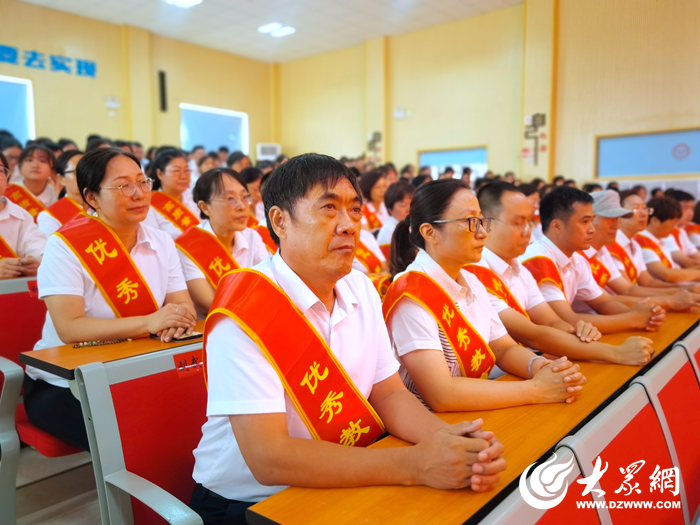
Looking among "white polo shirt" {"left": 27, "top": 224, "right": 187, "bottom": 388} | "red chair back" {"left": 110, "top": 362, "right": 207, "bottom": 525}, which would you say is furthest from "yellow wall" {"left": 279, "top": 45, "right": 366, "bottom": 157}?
"red chair back" {"left": 110, "top": 362, "right": 207, "bottom": 525}

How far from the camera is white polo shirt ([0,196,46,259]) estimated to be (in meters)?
2.58

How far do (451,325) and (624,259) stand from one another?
252cm

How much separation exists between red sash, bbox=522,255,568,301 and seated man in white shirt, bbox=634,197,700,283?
1979 millimetres

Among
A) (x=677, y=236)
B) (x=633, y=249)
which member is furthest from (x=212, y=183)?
(x=677, y=236)

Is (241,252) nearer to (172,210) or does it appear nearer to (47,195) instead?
(172,210)

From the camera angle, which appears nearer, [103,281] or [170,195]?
[103,281]

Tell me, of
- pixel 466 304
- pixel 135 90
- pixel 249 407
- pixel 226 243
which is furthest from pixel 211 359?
pixel 135 90

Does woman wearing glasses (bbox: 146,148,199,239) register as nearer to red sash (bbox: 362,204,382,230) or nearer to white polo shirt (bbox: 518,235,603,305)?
red sash (bbox: 362,204,382,230)

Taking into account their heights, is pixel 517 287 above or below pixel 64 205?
below

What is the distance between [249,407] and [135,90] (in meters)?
9.69

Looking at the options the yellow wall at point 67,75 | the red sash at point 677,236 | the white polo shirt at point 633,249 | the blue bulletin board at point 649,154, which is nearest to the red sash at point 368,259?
the white polo shirt at point 633,249

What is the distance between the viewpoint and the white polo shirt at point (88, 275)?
1.74 metres

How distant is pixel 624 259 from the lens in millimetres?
3500

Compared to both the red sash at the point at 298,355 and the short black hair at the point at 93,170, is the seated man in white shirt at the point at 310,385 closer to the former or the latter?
the red sash at the point at 298,355
